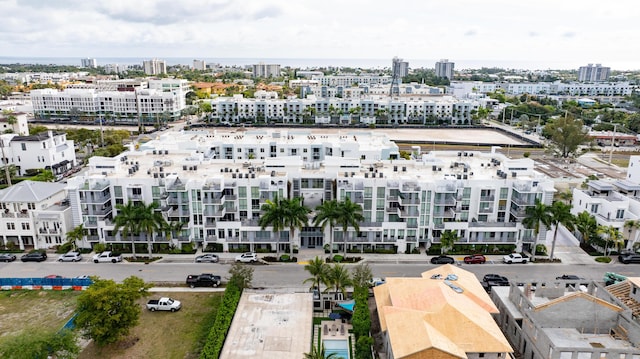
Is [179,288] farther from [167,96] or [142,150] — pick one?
[167,96]

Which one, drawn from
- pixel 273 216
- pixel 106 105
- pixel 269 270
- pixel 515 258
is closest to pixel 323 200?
pixel 273 216

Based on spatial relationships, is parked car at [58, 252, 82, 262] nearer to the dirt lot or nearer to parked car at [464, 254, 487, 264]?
the dirt lot

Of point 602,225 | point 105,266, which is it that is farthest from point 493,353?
point 105,266

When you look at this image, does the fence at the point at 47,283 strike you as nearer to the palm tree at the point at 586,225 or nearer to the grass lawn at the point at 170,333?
the grass lawn at the point at 170,333

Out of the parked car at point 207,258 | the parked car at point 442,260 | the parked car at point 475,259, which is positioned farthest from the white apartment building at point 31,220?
the parked car at point 475,259

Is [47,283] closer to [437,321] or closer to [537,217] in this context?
[437,321]

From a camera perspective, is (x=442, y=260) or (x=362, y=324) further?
(x=442, y=260)
